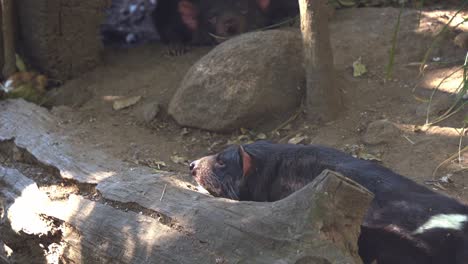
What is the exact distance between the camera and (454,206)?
3.11 metres

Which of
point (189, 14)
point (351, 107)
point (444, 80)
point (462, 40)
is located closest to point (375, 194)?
point (351, 107)

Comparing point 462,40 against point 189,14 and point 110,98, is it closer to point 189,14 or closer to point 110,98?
point 189,14

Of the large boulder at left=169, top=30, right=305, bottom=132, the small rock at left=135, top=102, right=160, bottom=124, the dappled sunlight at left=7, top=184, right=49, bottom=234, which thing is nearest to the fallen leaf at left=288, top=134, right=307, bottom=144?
the large boulder at left=169, top=30, right=305, bottom=132

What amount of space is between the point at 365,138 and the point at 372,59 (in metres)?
1.05

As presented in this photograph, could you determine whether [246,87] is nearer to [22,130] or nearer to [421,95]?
[421,95]

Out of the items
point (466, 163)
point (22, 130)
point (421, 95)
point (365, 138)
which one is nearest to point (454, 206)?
point (466, 163)

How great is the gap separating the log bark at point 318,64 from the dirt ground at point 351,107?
112 millimetres

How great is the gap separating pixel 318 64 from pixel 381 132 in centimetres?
65

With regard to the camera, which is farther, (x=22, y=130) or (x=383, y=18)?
(x=383, y=18)

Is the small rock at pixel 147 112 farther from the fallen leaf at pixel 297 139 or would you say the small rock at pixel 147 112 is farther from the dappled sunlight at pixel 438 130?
the dappled sunlight at pixel 438 130

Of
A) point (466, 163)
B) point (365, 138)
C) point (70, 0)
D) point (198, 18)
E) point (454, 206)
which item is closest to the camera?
point (454, 206)

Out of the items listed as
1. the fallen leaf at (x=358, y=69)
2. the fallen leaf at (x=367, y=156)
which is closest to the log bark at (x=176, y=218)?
the fallen leaf at (x=367, y=156)

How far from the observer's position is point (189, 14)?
6973mm

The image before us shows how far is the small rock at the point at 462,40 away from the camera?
5.32 metres
